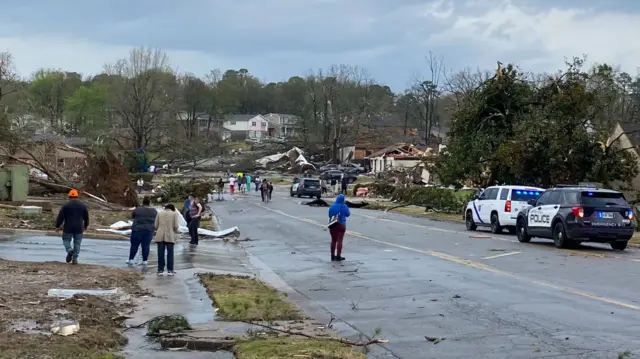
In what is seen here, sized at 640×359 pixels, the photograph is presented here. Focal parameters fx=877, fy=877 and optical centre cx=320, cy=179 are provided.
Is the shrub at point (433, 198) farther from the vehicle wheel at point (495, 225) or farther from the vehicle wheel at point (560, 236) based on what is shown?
the vehicle wheel at point (560, 236)

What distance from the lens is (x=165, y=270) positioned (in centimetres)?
1875

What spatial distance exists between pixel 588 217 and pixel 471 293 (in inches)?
390

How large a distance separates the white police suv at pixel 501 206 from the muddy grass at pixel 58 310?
17417 millimetres

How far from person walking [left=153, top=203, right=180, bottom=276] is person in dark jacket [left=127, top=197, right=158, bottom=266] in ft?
4.08

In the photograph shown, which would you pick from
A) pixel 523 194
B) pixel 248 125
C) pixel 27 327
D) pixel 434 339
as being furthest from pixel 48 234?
pixel 248 125

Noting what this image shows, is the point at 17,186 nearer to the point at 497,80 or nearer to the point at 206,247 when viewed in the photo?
the point at 206,247

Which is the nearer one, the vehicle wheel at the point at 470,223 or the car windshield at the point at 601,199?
the car windshield at the point at 601,199

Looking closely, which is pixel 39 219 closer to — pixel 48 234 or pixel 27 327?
pixel 48 234

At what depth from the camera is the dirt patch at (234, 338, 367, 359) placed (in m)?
8.95

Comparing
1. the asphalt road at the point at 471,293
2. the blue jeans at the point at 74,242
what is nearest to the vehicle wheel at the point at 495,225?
the asphalt road at the point at 471,293

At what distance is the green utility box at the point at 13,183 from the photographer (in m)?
36.2

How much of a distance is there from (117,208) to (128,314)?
29.6 metres

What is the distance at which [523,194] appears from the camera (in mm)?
31969

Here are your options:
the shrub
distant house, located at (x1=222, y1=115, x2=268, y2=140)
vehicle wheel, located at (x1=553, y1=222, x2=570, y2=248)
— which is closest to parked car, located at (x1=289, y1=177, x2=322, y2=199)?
the shrub
